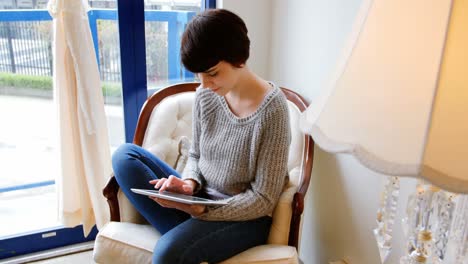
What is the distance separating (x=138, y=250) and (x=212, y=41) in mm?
710

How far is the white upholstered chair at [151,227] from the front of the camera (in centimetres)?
132

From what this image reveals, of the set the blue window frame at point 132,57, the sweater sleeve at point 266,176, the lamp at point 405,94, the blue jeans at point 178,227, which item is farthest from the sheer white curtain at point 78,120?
the lamp at point 405,94

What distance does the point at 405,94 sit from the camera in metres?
0.62

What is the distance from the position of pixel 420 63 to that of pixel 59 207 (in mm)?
1773

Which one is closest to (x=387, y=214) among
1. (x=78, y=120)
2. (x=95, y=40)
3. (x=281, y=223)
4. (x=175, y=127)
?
(x=281, y=223)

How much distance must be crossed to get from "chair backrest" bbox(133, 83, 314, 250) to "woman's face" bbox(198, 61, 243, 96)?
43 cm

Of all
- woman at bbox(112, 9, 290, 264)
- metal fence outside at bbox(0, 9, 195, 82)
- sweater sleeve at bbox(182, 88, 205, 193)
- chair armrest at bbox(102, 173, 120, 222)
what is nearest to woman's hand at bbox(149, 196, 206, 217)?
woman at bbox(112, 9, 290, 264)

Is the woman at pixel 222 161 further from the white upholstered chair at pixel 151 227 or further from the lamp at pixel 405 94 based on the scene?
the lamp at pixel 405 94

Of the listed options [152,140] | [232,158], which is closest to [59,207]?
[152,140]

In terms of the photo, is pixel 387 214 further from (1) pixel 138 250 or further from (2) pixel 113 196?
(2) pixel 113 196

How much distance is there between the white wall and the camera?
1486 millimetres

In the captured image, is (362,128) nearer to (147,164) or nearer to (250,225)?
(250,225)

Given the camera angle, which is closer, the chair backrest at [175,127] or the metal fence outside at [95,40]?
the chair backrest at [175,127]

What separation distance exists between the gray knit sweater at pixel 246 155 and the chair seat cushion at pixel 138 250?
4.8 inches
